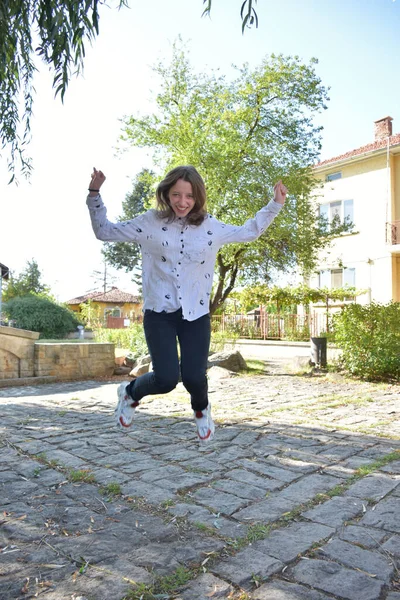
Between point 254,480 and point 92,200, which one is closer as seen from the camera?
point 92,200

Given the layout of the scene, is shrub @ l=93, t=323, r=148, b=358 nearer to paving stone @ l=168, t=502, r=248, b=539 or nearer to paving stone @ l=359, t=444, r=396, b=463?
paving stone @ l=359, t=444, r=396, b=463

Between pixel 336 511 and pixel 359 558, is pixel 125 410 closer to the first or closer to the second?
pixel 336 511

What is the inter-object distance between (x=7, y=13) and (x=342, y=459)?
3.88 m

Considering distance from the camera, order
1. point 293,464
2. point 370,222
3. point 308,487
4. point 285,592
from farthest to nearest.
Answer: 1. point 370,222
2. point 293,464
3. point 308,487
4. point 285,592

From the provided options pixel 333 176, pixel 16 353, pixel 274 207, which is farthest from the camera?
pixel 333 176

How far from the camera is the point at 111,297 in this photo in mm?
55188

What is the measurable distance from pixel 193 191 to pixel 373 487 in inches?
92.3

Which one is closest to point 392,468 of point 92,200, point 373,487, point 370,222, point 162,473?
point 373,487

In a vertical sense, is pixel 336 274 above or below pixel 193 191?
above

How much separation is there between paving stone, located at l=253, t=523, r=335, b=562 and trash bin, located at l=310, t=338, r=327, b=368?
29.2 feet

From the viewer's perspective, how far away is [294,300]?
2256 cm

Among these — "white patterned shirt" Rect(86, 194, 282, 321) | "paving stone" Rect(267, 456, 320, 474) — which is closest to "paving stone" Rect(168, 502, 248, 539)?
"paving stone" Rect(267, 456, 320, 474)

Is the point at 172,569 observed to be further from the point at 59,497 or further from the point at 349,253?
the point at 349,253

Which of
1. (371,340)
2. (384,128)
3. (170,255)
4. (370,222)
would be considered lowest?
(371,340)
